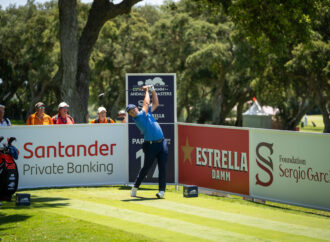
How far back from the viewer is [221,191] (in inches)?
461

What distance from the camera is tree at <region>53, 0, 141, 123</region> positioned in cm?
1786

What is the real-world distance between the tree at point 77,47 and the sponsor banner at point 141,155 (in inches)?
241

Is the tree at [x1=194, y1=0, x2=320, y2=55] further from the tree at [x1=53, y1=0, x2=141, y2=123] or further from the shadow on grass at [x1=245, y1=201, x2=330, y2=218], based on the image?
the shadow on grass at [x1=245, y1=201, x2=330, y2=218]

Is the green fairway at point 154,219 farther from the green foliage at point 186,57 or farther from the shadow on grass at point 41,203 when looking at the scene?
the green foliage at point 186,57

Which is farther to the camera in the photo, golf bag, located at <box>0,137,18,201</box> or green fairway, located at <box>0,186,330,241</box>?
golf bag, located at <box>0,137,18,201</box>

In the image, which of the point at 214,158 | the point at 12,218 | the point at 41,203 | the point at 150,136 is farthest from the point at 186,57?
the point at 12,218

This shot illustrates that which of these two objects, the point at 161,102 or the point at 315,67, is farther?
the point at 315,67

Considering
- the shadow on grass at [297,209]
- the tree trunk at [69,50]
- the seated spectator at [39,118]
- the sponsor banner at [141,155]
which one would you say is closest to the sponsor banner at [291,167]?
the shadow on grass at [297,209]

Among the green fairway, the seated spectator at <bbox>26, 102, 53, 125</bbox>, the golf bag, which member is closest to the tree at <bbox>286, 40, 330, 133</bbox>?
the seated spectator at <bbox>26, 102, 53, 125</bbox>

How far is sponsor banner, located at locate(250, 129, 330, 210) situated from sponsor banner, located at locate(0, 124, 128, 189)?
347cm

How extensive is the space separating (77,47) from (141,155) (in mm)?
6584

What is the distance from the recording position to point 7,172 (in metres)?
10.3

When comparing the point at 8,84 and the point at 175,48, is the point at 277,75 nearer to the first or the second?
the point at 175,48

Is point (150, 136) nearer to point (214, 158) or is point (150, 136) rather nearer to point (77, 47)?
point (214, 158)
